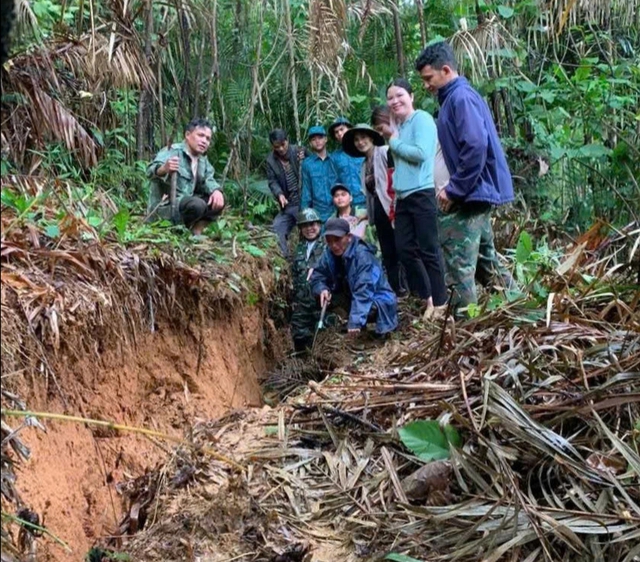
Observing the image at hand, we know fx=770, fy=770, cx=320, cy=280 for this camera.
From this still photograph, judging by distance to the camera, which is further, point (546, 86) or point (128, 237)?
point (546, 86)

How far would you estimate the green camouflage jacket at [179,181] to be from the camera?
695 centimetres

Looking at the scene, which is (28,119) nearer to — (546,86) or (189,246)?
(189,246)

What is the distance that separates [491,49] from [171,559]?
7.55 meters

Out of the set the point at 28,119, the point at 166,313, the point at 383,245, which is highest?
the point at 28,119

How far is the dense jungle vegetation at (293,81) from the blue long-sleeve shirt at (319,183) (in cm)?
96

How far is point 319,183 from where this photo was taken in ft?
27.9

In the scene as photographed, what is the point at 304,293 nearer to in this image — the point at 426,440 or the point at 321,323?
the point at 321,323

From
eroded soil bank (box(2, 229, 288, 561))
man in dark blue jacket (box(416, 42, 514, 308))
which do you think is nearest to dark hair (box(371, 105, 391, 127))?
man in dark blue jacket (box(416, 42, 514, 308))

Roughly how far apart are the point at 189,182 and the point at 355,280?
5.94ft

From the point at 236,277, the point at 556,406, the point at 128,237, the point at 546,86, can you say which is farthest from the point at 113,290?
the point at 546,86

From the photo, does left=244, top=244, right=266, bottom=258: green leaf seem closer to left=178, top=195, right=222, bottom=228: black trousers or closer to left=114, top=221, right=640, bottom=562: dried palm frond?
left=178, top=195, right=222, bottom=228: black trousers

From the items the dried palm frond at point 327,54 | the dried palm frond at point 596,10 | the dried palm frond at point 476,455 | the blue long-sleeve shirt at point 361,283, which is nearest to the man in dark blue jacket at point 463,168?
the dried palm frond at point 476,455

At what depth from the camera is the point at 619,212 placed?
7.77m

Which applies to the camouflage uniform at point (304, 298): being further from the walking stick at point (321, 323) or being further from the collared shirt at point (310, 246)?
the walking stick at point (321, 323)
